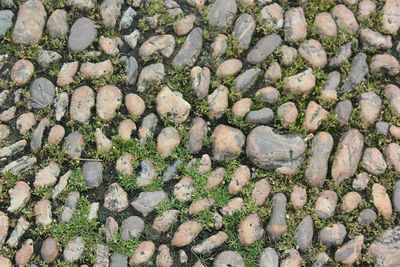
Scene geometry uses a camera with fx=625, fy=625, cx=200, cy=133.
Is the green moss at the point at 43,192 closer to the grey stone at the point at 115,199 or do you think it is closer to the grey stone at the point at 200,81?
the grey stone at the point at 115,199

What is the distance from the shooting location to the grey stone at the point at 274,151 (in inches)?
148

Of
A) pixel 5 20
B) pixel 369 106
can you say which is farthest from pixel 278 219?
pixel 5 20

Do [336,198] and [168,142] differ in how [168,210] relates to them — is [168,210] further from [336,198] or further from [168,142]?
[336,198]

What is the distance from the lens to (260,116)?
3.86 m

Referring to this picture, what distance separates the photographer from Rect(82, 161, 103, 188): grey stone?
371cm

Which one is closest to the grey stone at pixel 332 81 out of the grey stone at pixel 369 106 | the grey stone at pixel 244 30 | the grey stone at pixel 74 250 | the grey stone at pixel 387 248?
the grey stone at pixel 369 106

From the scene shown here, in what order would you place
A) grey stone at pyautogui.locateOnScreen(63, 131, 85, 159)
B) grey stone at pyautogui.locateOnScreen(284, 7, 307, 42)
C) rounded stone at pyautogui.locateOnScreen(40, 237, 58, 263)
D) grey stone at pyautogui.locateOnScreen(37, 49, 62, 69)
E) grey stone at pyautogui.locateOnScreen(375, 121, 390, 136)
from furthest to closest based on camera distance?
grey stone at pyautogui.locateOnScreen(284, 7, 307, 42) < grey stone at pyautogui.locateOnScreen(37, 49, 62, 69) < grey stone at pyautogui.locateOnScreen(375, 121, 390, 136) < grey stone at pyautogui.locateOnScreen(63, 131, 85, 159) < rounded stone at pyautogui.locateOnScreen(40, 237, 58, 263)

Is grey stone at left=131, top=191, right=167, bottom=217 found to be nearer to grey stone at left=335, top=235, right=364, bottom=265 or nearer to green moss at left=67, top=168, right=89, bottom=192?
green moss at left=67, top=168, right=89, bottom=192

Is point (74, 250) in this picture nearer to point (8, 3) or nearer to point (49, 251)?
point (49, 251)

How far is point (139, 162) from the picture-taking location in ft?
12.4

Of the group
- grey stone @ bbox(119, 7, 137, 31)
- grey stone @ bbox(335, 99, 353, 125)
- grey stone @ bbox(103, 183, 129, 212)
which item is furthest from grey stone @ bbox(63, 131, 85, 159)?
grey stone @ bbox(335, 99, 353, 125)

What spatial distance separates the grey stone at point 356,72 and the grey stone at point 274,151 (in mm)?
525

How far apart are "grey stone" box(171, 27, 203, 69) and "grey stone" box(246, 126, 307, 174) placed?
2.10 ft

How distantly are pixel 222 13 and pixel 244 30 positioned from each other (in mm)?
193
